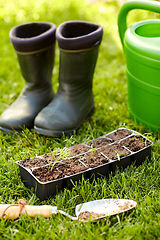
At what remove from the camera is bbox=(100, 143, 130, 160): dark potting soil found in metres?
1.40

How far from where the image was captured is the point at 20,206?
1187 millimetres

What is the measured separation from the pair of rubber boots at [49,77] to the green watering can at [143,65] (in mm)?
228

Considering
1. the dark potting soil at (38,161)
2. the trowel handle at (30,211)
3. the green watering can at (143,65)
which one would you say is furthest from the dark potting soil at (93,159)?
the green watering can at (143,65)

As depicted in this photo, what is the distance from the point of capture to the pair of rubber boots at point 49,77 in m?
1.68

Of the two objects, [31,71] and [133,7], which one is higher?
[133,7]

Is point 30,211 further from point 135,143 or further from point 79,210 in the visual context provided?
point 135,143

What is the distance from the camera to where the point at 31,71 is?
1.82 m

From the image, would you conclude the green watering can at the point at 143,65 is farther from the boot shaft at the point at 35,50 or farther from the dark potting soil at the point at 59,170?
the dark potting soil at the point at 59,170

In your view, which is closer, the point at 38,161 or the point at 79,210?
the point at 79,210

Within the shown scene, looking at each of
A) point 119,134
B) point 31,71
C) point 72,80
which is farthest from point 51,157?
point 31,71

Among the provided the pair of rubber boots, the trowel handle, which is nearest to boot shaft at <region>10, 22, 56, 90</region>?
the pair of rubber boots

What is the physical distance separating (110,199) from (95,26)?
3.64ft

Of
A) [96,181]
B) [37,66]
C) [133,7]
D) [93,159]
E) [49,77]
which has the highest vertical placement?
[133,7]

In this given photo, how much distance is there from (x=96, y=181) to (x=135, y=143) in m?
0.31
